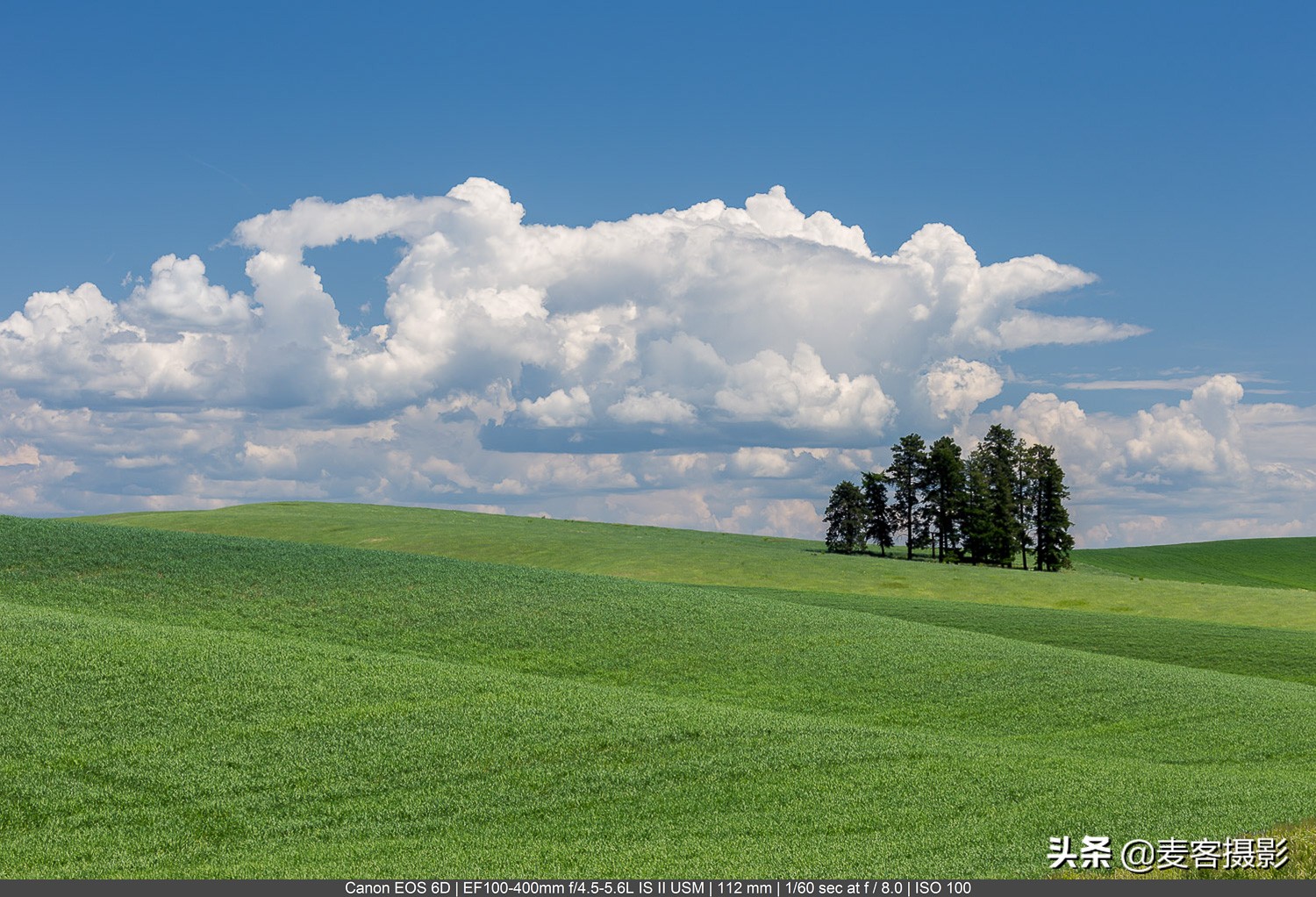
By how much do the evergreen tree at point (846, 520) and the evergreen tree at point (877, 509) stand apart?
107 centimetres

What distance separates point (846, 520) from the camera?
91.6m

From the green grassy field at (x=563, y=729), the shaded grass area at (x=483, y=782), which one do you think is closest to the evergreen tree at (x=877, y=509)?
the green grassy field at (x=563, y=729)

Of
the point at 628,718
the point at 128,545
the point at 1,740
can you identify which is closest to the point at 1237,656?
the point at 628,718

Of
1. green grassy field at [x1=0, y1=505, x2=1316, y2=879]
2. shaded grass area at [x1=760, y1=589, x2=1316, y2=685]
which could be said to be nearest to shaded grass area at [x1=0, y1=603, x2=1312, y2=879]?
green grassy field at [x1=0, y1=505, x2=1316, y2=879]

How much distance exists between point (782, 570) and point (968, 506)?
30978mm

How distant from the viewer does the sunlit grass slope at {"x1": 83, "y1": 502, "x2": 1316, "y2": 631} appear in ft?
188

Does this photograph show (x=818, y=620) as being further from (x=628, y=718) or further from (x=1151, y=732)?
(x=628, y=718)

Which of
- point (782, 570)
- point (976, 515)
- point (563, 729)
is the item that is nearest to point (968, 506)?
point (976, 515)

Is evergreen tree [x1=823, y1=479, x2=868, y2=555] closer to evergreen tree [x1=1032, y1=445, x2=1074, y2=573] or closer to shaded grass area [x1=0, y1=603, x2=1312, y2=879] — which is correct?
evergreen tree [x1=1032, y1=445, x2=1074, y2=573]

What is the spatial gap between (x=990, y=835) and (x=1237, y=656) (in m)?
28.2

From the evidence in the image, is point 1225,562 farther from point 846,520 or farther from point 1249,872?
point 1249,872

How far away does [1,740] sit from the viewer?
18.2m

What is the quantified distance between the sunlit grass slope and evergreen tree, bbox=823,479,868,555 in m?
14.9
